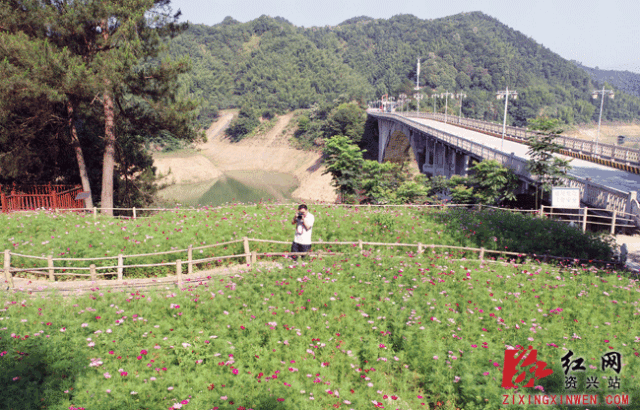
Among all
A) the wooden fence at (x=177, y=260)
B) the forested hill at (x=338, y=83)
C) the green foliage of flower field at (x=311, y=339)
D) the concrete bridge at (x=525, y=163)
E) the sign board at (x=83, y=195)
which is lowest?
the green foliage of flower field at (x=311, y=339)

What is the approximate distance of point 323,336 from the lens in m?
8.28

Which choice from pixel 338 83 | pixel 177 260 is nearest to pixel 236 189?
pixel 177 260

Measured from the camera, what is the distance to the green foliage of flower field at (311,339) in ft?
21.8

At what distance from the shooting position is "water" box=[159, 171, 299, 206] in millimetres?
62750

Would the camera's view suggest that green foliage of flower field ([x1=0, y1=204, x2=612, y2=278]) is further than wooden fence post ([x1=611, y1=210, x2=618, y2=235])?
No

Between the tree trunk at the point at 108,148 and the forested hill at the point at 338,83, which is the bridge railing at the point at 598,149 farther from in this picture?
the forested hill at the point at 338,83

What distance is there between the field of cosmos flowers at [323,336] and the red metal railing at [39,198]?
341 inches

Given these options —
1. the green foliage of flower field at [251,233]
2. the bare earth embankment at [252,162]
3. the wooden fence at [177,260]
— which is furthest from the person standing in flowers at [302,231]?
the bare earth embankment at [252,162]

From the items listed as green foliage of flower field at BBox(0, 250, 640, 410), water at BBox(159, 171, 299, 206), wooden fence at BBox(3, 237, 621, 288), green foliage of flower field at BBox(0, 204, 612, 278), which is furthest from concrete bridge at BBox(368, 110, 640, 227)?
water at BBox(159, 171, 299, 206)

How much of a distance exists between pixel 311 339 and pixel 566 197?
12.8 m

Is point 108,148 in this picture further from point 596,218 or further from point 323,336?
point 596,218

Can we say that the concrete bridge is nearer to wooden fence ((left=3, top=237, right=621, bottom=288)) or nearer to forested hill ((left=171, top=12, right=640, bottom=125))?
wooden fence ((left=3, top=237, right=621, bottom=288))

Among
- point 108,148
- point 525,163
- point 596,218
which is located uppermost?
point 108,148

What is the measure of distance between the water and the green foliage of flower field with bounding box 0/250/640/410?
4809 cm
